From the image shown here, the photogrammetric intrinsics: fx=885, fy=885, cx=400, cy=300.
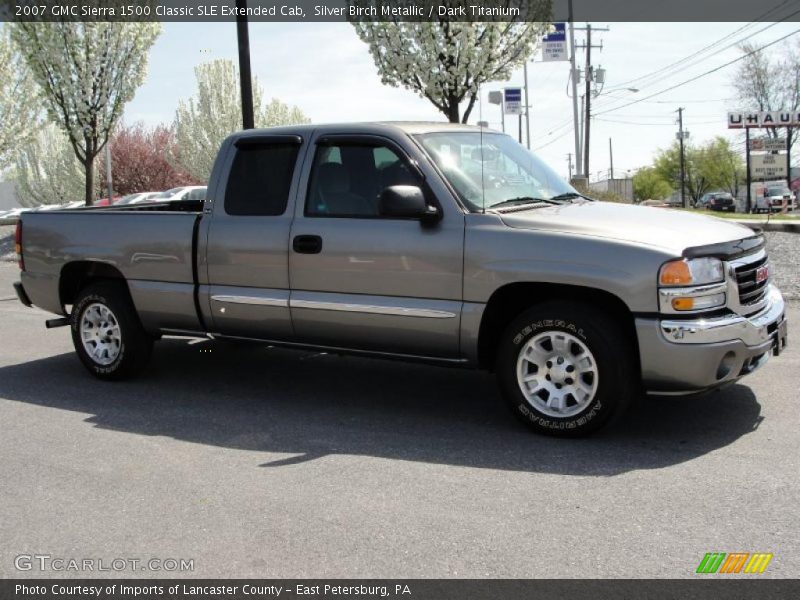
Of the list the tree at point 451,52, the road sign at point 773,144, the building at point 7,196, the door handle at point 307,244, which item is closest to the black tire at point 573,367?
the door handle at point 307,244

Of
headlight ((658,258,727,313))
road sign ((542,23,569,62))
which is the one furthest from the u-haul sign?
headlight ((658,258,727,313))

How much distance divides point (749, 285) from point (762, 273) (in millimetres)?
314

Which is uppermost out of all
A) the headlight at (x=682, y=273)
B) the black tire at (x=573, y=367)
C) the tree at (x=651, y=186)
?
the tree at (x=651, y=186)

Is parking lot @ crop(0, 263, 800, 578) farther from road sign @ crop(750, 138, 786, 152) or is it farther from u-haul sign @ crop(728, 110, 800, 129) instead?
road sign @ crop(750, 138, 786, 152)

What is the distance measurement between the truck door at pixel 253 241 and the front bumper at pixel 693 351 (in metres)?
2.50

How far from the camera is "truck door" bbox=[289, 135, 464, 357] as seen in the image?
5.56 m

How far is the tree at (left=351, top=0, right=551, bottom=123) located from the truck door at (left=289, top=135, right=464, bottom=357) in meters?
11.4

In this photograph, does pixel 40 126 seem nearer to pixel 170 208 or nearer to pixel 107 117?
pixel 107 117

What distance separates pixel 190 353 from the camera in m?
8.38

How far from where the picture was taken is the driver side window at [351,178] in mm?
5902

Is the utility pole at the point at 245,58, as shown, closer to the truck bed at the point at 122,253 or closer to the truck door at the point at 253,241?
the truck bed at the point at 122,253

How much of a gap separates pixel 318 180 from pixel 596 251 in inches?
82.6

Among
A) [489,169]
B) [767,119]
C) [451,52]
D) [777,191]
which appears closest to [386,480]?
[489,169]
